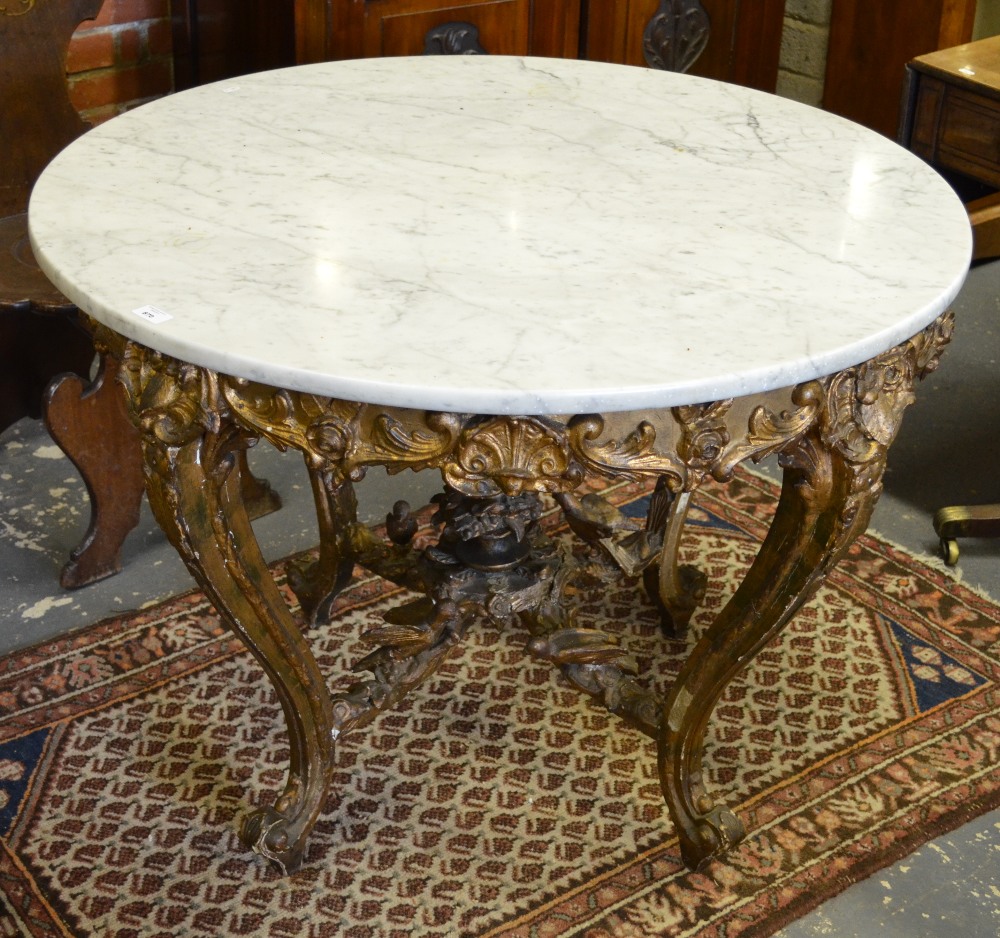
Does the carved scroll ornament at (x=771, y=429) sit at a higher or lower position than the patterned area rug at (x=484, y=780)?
higher

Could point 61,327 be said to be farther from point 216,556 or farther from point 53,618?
point 216,556

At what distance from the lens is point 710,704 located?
1.73m

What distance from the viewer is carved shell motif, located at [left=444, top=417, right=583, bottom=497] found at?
1.31 meters

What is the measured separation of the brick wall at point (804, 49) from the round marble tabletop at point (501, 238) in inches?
89.5

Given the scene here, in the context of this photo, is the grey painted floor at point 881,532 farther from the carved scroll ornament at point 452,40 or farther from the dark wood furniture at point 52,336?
the carved scroll ornament at point 452,40

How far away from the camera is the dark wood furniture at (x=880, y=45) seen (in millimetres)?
3771

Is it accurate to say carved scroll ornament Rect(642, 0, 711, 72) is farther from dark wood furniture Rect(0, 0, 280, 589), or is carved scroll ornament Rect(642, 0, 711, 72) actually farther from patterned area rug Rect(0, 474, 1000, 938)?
patterned area rug Rect(0, 474, 1000, 938)

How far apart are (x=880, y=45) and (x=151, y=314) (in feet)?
10.5

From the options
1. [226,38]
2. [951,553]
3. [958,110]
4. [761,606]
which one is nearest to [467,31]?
[226,38]

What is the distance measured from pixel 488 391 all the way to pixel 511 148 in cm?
70

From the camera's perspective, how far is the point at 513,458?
133 cm

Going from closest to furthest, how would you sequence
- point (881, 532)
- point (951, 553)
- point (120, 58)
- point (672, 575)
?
point (672, 575)
point (951, 553)
point (881, 532)
point (120, 58)

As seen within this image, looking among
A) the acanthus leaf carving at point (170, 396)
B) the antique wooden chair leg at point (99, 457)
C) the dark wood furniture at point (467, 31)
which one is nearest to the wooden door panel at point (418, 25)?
the dark wood furniture at point (467, 31)

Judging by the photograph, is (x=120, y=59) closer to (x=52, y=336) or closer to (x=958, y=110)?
(x=52, y=336)
